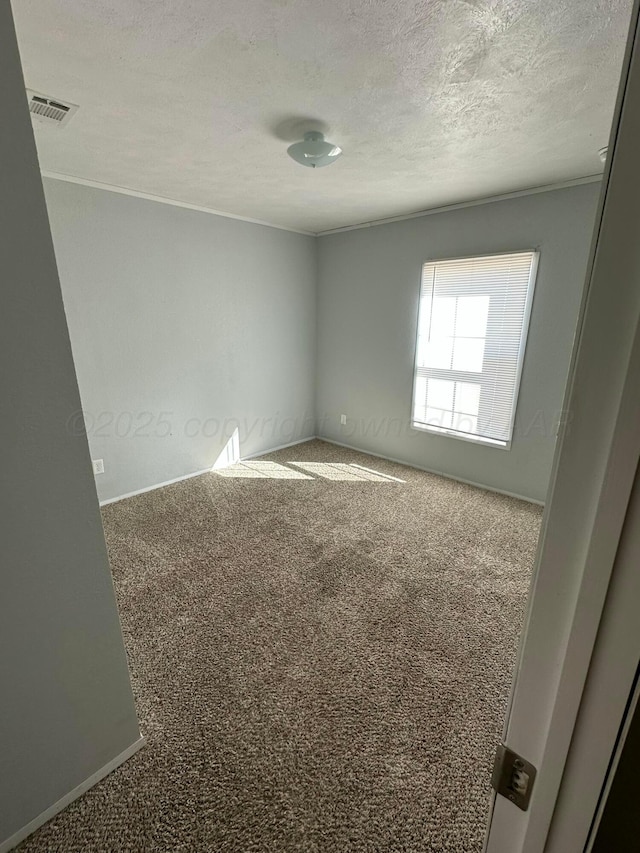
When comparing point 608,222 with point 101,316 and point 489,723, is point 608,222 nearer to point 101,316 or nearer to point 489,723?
point 489,723

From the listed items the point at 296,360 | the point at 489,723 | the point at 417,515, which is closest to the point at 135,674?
the point at 489,723

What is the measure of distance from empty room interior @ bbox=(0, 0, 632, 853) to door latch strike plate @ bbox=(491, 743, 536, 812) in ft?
1.48

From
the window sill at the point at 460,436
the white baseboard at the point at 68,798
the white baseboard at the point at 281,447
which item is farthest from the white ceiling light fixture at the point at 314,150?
the white baseboard at the point at 281,447

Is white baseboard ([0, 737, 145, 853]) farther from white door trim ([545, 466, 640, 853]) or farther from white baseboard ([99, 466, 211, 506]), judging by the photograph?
white baseboard ([99, 466, 211, 506])

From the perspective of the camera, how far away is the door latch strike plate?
482 millimetres

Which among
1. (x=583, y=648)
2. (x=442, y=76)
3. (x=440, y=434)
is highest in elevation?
(x=442, y=76)

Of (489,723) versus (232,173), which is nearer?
(489,723)

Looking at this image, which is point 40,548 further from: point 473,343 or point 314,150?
point 473,343

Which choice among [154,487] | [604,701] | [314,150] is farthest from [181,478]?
[604,701]

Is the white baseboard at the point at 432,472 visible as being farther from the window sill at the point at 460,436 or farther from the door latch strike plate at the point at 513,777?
the door latch strike plate at the point at 513,777

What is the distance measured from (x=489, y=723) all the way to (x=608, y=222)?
1.83 metres

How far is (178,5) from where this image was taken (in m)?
1.19

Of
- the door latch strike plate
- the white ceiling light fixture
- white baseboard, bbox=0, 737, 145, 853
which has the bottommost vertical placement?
white baseboard, bbox=0, 737, 145, 853

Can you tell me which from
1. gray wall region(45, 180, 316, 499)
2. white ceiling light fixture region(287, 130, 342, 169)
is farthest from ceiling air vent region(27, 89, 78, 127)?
white ceiling light fixture region(287, 130, 342, 169)
